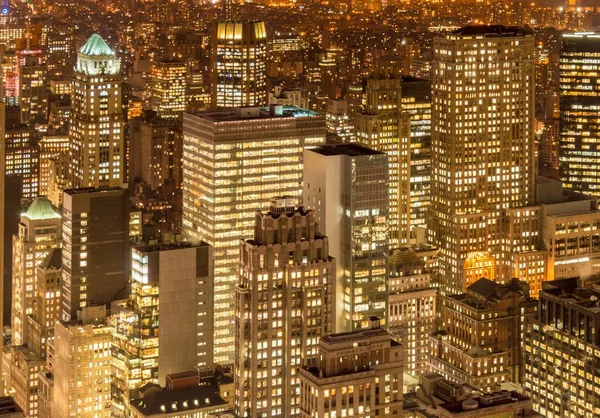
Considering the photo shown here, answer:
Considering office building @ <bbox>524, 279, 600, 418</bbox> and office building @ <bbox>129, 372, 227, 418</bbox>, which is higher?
office building @ <bbox>524, 279, 600, 418</bbox>

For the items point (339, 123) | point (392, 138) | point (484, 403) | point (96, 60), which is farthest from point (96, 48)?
point (484, 403)

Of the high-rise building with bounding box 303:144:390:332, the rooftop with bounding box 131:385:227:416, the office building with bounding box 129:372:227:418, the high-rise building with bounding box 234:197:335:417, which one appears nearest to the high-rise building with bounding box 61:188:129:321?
the office building with bounding box 129:372:227:418

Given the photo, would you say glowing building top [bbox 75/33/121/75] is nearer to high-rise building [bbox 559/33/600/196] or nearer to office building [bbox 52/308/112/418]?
office building [bbox 52/308/112/418]

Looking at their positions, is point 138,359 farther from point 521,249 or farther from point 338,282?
point 521,249

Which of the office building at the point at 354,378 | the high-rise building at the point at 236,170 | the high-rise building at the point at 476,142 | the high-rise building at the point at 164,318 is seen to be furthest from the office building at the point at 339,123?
the office building at the point at 354,378

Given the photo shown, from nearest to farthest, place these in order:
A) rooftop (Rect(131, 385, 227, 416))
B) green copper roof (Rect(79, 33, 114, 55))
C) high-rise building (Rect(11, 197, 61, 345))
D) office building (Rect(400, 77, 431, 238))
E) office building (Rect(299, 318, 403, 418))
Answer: office building (Rect(299, 318, 403, 418))
rooftop (Rect(131, 385, 227, 416))
high-rise building (Rect(11, 197, 61, 345))
green copper roof (Rect(79, 33, 114, 55))
office building (Rect(400, 77, 431, 238))

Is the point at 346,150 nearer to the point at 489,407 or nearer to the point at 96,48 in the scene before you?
the point at 489,407

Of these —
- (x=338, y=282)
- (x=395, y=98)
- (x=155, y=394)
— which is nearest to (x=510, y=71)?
(x=395, y=98)
